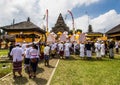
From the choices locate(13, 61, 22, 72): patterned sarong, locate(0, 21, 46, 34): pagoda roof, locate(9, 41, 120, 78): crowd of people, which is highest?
locate(0, 21, 46, 34): pagoda roof


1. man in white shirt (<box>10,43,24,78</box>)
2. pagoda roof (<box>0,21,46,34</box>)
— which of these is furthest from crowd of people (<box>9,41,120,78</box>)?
pagoda roof (<box>0,21,46,34</box>)

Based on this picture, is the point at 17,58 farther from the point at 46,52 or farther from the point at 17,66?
the point at 46,52

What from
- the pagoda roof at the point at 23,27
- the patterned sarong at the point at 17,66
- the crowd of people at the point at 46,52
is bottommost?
the patterned sarong at the point at 17,66

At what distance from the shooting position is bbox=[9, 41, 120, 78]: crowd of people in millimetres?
14539

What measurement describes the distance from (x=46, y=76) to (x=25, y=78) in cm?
136

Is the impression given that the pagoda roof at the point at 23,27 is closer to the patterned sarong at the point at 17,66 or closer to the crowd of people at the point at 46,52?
the crowd of people at the point at 46,52

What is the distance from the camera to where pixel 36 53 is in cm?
1448

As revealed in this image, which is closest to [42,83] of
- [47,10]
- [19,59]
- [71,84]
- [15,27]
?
[71,84]

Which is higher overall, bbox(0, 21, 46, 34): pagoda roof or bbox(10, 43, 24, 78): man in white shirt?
bbox(0, 21, 46, 34): pagoda roof

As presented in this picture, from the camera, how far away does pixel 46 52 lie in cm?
1959

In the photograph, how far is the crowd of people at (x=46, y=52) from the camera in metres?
14.5

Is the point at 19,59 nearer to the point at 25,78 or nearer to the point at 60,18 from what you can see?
the point at 25,78

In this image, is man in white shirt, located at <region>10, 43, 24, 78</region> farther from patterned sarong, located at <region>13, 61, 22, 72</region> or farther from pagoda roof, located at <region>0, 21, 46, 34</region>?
pagoda roof, located at <region>0, 21, 46, 34</region>

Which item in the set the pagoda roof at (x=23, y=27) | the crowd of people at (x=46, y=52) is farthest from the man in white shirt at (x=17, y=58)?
the pagoda roof at (x=23, y=27)
